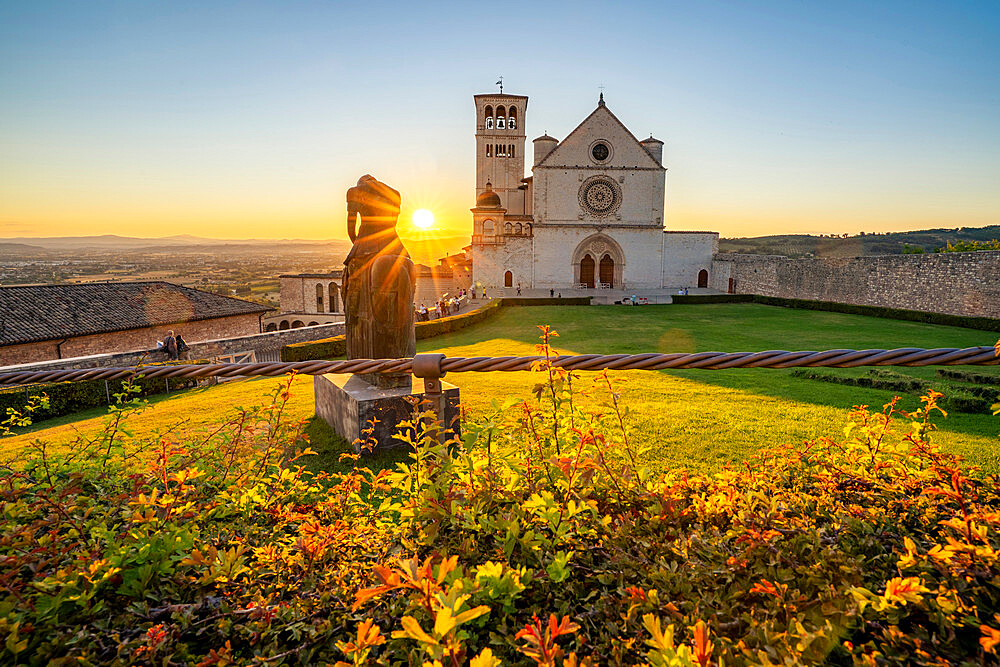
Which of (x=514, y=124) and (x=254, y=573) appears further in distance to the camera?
(x=514, y=124)

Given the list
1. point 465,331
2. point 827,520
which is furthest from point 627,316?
point 827,520

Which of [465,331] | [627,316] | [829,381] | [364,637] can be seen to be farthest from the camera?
[627,316]

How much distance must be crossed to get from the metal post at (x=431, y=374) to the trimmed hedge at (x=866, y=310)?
2904 centimetres

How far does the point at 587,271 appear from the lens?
43125mm

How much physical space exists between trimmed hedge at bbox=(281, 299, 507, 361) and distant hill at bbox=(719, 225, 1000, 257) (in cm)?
7736

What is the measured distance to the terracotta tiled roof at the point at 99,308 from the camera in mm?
19266

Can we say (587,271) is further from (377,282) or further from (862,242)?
(862,242)

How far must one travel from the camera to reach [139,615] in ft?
3.98

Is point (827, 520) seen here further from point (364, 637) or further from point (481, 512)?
point (364, 637)

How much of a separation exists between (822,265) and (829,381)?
27009mm

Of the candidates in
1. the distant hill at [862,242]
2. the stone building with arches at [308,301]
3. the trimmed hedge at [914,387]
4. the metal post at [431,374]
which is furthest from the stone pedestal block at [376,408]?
the distant hill at [862,242]

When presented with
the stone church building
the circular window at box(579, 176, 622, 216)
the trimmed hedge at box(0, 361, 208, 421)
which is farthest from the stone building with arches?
the trimmed hedge at box(0, 361, 208, 421)

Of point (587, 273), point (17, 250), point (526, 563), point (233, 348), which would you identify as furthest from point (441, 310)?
point (17, 250)

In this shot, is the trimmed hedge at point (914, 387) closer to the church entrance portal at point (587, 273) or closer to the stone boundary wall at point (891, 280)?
the stone boundary wall at point (891, 280)
